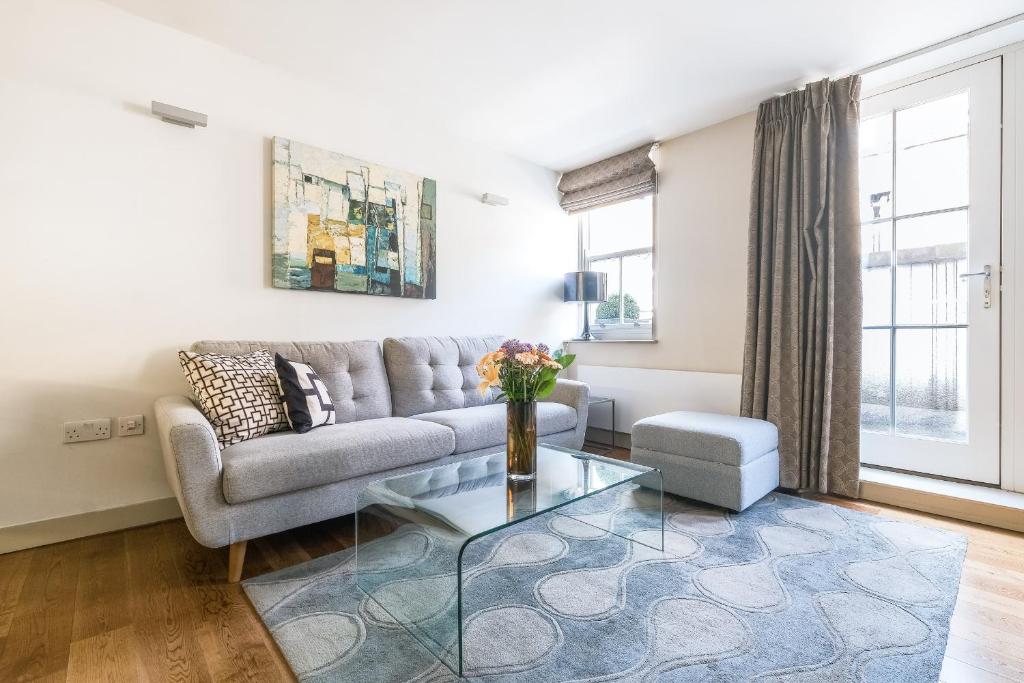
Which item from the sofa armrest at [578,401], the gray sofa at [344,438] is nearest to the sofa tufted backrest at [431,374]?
the gray sofa at [344,438]

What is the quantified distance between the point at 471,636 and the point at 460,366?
1.95m

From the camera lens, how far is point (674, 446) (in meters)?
2.49

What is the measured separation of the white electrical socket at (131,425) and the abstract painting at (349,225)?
2.99 feet

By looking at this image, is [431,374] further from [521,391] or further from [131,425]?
[131,425]

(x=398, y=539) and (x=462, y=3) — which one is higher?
(x=462, y=3)

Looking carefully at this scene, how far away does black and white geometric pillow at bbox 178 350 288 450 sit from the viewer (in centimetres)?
198

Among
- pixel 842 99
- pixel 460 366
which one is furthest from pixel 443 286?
pixel 842 99

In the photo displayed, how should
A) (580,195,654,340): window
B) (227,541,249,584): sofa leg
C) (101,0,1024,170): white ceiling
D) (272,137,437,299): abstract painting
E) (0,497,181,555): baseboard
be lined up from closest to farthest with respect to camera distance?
(227,541,249,584): sofa leg, (0,497,181,555): baseboard, (101,0,1024,170): white ceiling, (272,137,437,299): abstract painting, (580,195,654,340): window

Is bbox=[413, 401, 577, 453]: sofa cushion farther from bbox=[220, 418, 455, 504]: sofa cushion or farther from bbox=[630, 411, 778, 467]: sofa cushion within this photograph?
bbox=[630, 411, 778, 467]: sofa cushion

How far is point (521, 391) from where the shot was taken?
1754mm

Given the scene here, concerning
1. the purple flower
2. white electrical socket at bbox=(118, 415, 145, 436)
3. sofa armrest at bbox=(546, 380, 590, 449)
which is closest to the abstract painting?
white electrical socket at bbox=(118, 415, 145, 436)

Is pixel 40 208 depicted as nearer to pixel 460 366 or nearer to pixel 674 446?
pixel 460 366

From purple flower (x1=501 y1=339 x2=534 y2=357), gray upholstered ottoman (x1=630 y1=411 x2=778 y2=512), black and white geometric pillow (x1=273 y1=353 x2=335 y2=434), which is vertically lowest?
gray upholstered ottoman (x1=630 y1=411 x2=778 y2=512)

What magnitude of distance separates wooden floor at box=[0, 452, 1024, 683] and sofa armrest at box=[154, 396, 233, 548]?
22 centimetres
